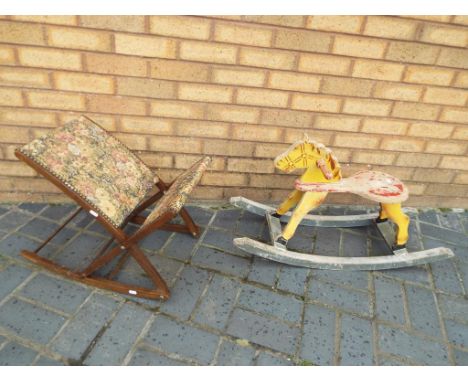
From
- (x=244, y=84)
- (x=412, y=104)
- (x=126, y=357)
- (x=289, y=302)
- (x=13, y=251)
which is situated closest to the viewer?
(x=126, y=357)

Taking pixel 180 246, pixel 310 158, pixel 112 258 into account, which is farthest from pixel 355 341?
pixel 112 258

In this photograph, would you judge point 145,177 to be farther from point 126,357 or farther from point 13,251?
point 126,357

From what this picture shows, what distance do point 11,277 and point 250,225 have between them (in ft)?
6.31

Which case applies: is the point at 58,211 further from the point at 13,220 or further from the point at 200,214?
the point at 200,214

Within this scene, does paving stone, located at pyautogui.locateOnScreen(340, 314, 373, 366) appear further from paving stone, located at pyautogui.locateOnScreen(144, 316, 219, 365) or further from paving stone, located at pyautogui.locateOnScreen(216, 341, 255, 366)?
paving stone, located at pyautogui.locateOnScreen(144, 316, 219, 365)

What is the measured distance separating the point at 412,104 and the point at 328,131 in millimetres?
776

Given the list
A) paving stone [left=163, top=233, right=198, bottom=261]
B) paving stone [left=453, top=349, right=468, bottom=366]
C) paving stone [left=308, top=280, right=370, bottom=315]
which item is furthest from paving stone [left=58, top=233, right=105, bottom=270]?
paving stone [left=453, top=349, right=468, bottom=366]

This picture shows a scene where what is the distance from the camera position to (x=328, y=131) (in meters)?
3.27

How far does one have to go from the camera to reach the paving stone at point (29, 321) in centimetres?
216

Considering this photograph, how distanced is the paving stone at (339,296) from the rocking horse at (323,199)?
170 mm

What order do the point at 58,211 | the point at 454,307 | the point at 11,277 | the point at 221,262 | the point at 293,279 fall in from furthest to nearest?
the point at 58,211 < the point at 221,262 < the point at 293,279 < the point at 454,307 < the point at 11,277

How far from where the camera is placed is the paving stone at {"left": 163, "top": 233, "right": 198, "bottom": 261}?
2861 mm

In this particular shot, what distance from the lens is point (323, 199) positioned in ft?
8.98

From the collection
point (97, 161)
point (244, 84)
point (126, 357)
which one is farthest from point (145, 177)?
point (126, 357)
